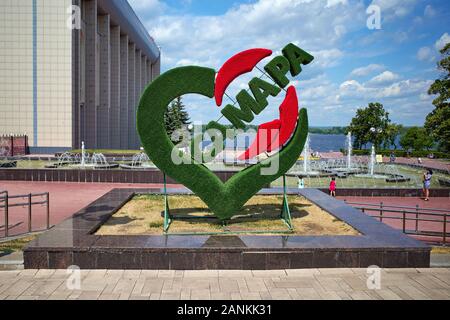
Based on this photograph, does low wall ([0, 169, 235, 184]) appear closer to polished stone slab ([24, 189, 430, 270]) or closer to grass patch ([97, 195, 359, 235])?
grass patch ([97, 195, 359, 235])

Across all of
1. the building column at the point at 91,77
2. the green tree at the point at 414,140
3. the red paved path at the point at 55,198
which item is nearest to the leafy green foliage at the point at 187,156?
the red paved path at the point at 55,198

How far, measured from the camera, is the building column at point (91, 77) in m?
36.7

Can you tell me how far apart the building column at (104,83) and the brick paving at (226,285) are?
36234 millimetres

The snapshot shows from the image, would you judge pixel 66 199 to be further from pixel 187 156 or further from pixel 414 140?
pixel 414 140

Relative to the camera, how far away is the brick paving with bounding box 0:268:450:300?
5.73 metres

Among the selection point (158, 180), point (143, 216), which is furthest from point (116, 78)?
point (143, 216)

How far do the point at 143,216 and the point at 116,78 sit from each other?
39.1m

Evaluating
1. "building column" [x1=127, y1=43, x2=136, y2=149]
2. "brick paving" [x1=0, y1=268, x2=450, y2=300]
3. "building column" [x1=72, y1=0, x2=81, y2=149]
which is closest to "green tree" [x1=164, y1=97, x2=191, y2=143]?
"building column" [x1=127, y1=43, x2=136, y2=149]

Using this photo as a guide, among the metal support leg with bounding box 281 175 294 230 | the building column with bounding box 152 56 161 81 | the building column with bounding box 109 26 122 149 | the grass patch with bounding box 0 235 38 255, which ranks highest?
the building column with bounding box 152 56 161 81

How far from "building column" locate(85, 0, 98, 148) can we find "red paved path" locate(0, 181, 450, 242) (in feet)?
63.5

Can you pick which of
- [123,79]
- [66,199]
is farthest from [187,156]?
[123,79]

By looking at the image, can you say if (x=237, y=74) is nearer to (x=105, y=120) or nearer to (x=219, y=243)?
(x=219, y=243)

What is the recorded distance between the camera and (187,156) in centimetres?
909

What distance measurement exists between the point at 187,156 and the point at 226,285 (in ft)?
11.9
